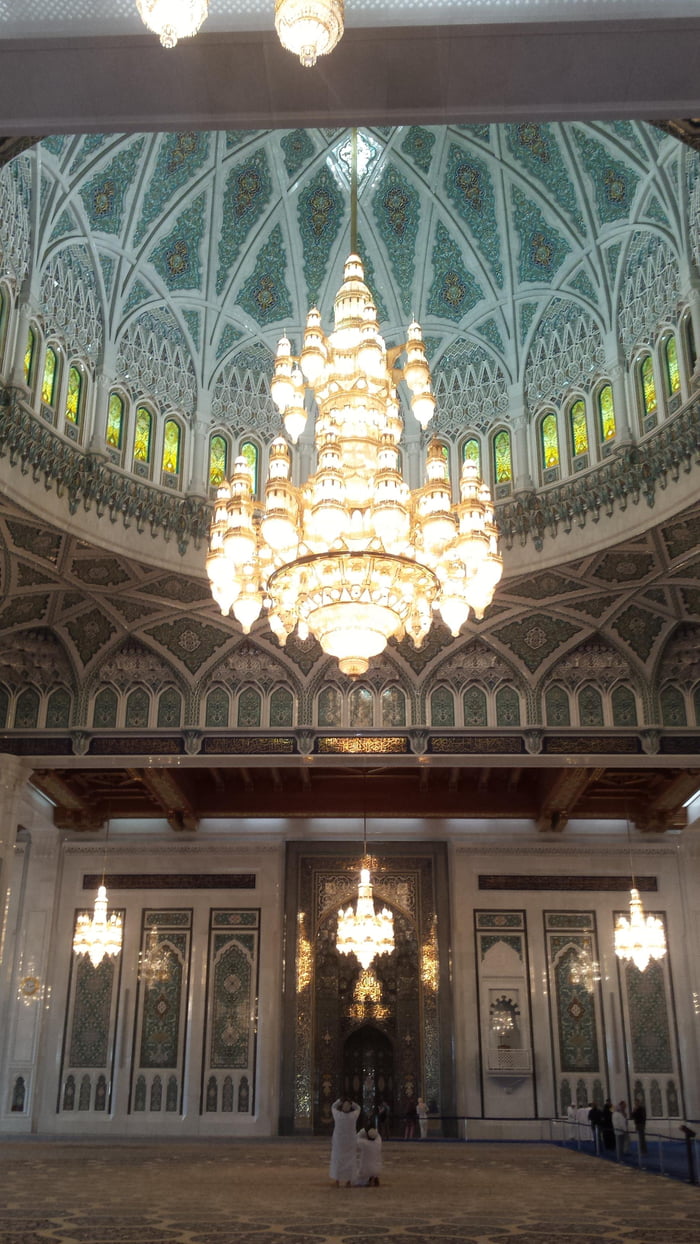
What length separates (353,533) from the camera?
22.6ft

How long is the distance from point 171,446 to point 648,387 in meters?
5.04

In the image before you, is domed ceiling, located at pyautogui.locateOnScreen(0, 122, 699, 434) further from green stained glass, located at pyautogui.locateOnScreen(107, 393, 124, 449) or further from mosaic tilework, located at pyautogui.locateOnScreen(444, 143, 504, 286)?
green stained glass, located at pyautogui.locateOnScreen(107, 393, 124, 449)

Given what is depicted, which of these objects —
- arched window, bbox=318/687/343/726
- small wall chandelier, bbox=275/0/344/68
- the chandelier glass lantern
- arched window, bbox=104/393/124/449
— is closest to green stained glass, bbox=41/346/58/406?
arched window, bbox=104/393/124/449

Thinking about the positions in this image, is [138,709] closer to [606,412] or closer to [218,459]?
[218,459]

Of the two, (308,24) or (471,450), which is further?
(471,450)

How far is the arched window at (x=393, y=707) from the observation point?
12.2m

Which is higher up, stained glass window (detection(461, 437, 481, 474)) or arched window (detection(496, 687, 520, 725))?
stained glass window (detection(461, 437, 481, 474))

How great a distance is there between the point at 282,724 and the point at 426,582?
17.9ft

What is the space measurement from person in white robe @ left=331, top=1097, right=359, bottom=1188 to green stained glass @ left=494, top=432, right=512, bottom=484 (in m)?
6.69

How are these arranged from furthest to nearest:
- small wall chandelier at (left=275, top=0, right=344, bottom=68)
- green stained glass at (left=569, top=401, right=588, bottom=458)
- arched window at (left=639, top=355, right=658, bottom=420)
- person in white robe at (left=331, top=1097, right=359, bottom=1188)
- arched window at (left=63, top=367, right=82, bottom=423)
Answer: green stained glass at (left=569, top=401, right=588, bottom=458), arched window at (left=63, top=367, right=82, bottom=423), arched window at (left=639, top=355, right=658, bottom=420), person in white robe at (left=331, top=1097, right=359, bottom=1188), small wall chandelier at (left=275, top=0, right=344, bottom=68)

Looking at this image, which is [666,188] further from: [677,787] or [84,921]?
[84,921]

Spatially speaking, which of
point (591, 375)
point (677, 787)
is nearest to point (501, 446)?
point (591, 375)

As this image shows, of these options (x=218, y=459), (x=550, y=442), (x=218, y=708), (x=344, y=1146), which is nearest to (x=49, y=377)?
(x=218, y=459)

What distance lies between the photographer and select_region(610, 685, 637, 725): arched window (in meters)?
12.0
